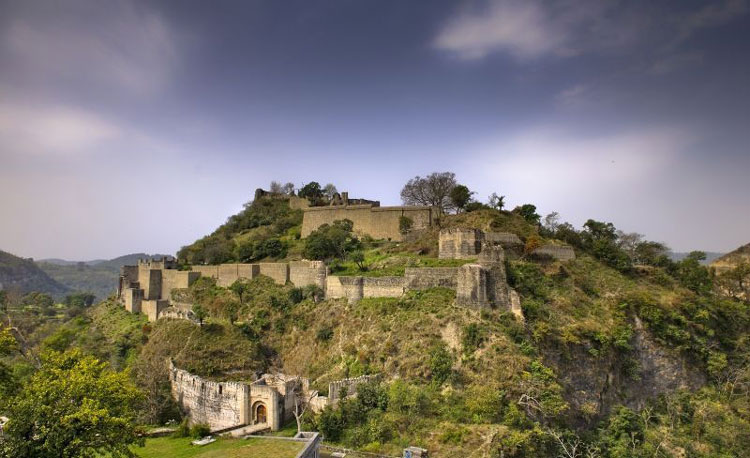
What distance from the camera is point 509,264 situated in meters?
28.5

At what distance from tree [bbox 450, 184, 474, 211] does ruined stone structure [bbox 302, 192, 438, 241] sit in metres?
1.99

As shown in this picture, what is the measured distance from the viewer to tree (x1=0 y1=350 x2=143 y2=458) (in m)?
12.2

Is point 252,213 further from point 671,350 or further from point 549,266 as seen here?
point 671,350

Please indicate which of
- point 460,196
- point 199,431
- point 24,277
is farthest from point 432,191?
point 24,277

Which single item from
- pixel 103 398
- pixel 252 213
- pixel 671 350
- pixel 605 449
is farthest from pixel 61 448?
pixel 252 213

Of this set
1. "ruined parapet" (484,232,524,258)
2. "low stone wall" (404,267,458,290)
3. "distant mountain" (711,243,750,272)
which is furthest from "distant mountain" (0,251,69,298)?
"distant mountain" (711,243,750,272)

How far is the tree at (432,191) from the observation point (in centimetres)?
4500

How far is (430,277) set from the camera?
28.0 meters

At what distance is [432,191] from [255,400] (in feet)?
92.2

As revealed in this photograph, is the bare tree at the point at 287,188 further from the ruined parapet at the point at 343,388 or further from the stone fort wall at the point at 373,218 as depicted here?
the ruined parapet at the point at 343,388

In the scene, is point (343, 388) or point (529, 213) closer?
point (343, 388)

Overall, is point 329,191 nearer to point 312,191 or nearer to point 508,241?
point 312,191

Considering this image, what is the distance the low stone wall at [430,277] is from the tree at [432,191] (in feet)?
52.9

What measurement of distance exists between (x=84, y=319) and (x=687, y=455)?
48.5 m
